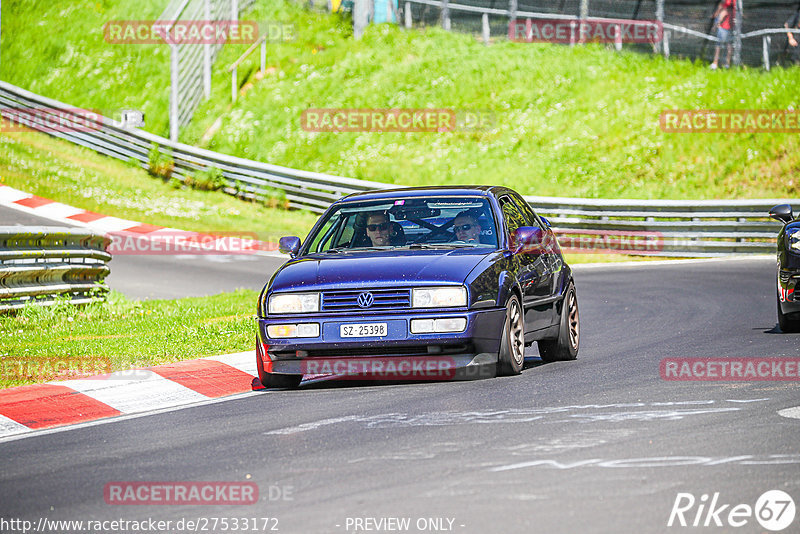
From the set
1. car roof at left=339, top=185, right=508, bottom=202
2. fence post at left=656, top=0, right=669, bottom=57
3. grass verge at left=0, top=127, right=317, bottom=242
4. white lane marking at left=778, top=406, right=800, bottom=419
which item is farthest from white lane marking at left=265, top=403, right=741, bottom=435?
Result: fence post at left=656, top=0, right=669, bottom=57

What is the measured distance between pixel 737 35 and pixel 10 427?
2669cm

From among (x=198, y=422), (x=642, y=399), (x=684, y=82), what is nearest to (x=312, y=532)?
(x=198, y=422)

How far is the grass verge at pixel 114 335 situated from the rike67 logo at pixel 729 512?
587cm

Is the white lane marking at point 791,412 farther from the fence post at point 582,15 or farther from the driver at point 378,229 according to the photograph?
the fence post at point 582,15

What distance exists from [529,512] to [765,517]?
0.95 m

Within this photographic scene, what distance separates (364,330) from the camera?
360 inches

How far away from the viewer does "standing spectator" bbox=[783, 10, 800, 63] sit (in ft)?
101

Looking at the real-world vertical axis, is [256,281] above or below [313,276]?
below

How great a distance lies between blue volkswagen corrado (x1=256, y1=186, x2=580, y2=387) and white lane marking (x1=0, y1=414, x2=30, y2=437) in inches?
76.5

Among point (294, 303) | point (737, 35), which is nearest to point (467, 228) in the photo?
point (294, 303)

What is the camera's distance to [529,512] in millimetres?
5344

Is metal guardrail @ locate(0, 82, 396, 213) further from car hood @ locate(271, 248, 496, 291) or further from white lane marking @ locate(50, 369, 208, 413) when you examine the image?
white lane marking @ locate(50, 369, 208, 413)

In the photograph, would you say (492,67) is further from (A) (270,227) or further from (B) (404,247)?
(B) (404,247)
